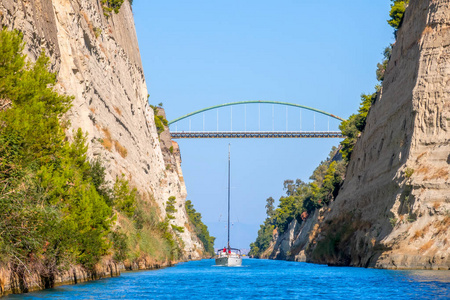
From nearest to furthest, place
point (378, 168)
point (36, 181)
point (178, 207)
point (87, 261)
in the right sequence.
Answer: point (36, 181), point (87, 261), point (378, 168), point (178, 207)

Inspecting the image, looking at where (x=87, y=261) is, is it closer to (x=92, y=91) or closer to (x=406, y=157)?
(x=92, y=91)

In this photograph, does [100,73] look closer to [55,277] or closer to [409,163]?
[409,163]

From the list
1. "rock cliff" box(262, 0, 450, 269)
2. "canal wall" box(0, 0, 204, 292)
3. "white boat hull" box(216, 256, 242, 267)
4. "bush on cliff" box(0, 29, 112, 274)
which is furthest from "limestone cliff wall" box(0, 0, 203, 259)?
"rock cliff" box(262, 0, 450, 269)

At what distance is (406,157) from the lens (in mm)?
41688

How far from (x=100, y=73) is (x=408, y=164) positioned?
69.8 feet

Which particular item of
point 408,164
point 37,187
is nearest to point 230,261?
point 408,164

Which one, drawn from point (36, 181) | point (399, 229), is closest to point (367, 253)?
point (399, 229)

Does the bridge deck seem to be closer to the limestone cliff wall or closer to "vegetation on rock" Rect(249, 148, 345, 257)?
"vegetation on rock" Rect(249, 148, 345, 257)

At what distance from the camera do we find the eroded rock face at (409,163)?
37656mm

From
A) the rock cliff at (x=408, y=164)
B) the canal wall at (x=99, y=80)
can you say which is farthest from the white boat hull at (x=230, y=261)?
the rock cliff at (x=408, y=164)

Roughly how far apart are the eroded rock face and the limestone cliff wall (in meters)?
17.5

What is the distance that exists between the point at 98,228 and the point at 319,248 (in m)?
37.8

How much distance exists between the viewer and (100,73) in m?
46.4

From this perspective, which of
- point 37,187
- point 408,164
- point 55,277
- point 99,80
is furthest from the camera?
point 99,80
